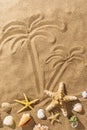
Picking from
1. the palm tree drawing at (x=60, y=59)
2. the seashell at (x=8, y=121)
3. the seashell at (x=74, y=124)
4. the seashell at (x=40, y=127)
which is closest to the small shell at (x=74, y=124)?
the seashell at (x=74, y=124)

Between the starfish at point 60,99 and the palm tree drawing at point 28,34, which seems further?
the palm tree drawing at point 28,34

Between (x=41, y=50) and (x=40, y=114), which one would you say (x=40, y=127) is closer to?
(x=40, y=114)

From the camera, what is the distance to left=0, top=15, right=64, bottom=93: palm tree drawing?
253 cm

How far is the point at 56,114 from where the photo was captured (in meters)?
2.42

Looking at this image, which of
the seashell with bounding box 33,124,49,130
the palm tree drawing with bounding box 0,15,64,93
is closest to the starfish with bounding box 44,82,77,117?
the seashell with bounding box 33,124,49,130

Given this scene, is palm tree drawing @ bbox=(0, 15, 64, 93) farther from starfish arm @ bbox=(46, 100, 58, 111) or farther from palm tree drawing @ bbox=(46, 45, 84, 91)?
starfish arm @ bbox=(46, 100, 58, 111)

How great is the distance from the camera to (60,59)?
2.50m

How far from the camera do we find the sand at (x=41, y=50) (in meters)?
2.47

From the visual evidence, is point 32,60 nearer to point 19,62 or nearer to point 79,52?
point 19,62

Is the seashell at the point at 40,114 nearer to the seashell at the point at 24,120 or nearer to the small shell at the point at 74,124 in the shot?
the seashell at the point at 24,120

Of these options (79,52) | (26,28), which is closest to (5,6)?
(26,28)

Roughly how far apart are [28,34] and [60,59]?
0.96 ft

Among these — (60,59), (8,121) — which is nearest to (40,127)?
(8,121)

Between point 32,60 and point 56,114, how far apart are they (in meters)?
0.41
